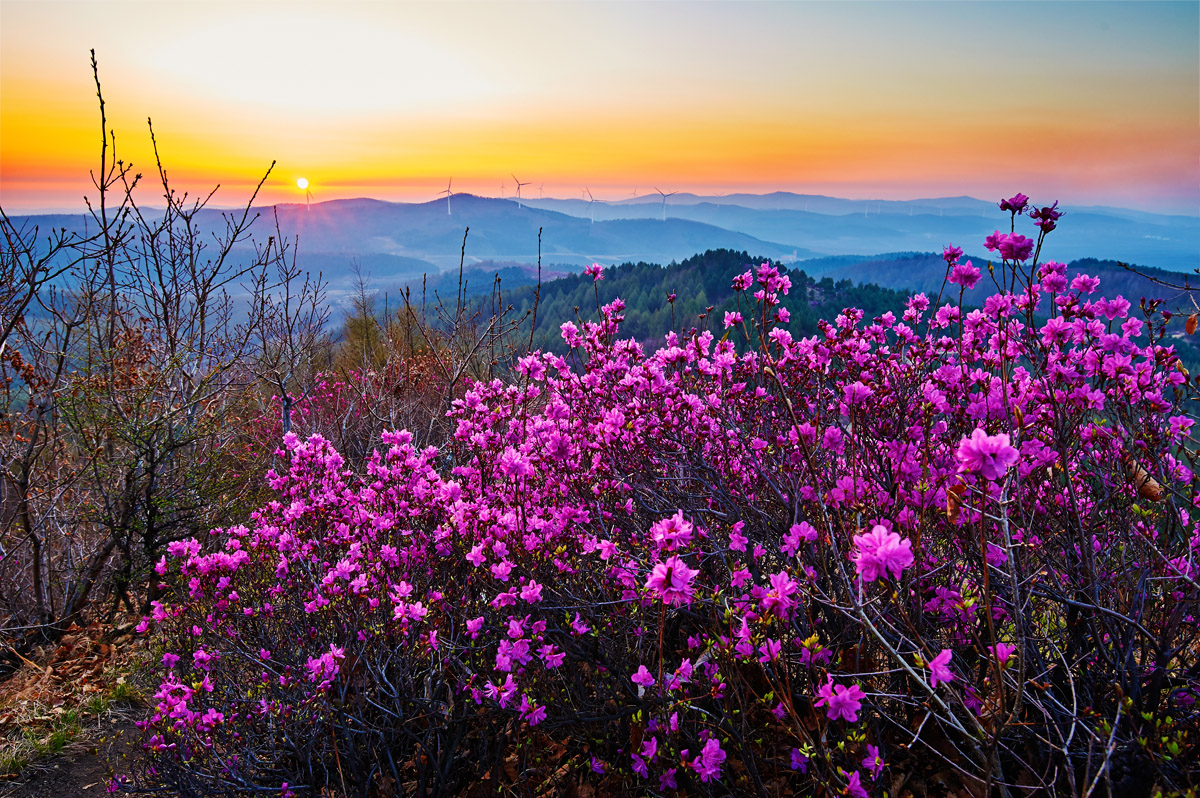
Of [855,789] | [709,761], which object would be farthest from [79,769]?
[855,789]

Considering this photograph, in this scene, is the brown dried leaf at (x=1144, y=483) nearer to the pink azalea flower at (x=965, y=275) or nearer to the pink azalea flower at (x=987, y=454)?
the pink azalea flower at (x=965, y=275)

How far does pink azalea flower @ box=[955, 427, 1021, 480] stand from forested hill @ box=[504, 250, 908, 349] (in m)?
59.8

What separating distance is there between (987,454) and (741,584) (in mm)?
1464

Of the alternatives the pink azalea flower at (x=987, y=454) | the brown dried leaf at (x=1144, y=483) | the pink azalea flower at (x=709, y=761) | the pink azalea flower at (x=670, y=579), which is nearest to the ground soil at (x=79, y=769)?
the pink azalea flower at (x=709, y=761)

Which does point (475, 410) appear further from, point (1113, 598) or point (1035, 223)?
point (1113, 598)

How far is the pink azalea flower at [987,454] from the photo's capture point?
145cm

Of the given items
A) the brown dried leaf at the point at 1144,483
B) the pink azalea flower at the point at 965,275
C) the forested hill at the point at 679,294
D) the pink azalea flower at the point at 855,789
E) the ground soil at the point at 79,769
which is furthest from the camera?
the forested hill at the point at 679,294

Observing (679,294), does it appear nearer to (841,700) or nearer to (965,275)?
(965,275)

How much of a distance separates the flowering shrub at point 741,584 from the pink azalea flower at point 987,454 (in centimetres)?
64

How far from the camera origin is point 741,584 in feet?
8.98

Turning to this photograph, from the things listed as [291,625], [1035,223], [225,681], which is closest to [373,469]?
[291,625]

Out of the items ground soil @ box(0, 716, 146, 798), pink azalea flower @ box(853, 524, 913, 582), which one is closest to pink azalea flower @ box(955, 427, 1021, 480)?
pink azalea flower @ box(853, 524, 913, 582)

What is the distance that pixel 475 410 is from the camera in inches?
154

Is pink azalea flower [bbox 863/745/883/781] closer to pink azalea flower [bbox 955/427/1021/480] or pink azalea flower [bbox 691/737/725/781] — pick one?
pink azalea flower [bbox 691/737/725/781]
